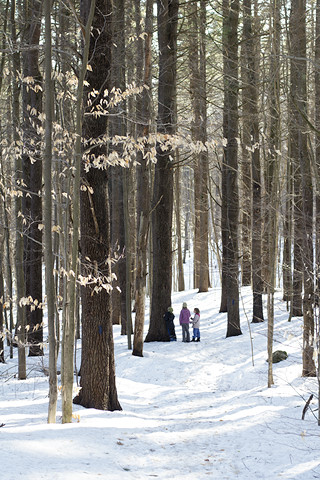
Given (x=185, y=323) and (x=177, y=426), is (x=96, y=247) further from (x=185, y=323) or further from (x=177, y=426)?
(x=185, y=323)

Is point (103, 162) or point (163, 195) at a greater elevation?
point (163, 195)

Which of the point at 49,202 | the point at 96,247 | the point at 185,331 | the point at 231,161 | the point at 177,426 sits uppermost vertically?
the point at 231,161

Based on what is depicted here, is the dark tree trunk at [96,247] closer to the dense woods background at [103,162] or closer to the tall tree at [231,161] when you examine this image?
the dense woods background at [103,162]

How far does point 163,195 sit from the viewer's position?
16.0m

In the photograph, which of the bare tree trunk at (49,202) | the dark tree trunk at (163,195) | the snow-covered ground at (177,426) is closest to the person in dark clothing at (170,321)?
the dark tree trunk at (163,195)

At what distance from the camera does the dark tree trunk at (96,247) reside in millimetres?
8461

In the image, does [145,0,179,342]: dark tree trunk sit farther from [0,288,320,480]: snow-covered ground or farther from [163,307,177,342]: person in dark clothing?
[0,288,320,480]: snow-covered ground

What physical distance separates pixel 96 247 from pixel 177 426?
3217mm

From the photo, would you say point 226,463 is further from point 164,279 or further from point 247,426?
point 164,279

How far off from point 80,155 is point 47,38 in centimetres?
157

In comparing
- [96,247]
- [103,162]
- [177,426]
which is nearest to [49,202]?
[103,162]

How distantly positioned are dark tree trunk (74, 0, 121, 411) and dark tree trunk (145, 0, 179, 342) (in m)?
7.12

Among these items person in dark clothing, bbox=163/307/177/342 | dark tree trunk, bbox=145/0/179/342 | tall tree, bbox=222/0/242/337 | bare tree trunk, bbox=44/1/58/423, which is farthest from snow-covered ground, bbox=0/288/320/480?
tall tree, bbox=222/0/242/337

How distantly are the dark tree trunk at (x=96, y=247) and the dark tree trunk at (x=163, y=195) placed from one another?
7.12 metres
